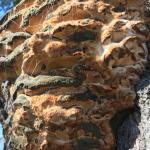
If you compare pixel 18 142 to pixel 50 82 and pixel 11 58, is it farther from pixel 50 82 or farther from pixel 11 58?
pixel 11 58

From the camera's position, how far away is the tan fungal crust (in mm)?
2400

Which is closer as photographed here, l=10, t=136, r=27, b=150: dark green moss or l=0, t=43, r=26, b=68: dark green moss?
l=10, t=136, r=27, b=150: dark green moss

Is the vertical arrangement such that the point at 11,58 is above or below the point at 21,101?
above

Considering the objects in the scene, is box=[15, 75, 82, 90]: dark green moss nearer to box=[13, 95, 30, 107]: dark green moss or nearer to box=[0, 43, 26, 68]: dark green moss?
box=[13, 95, 30, 107]: dark green moss

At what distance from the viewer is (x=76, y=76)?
2.47m

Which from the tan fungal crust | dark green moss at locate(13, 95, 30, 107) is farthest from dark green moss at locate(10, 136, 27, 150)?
dark green moss at locate(13, 95, 30, 107)

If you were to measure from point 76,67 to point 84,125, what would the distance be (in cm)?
26

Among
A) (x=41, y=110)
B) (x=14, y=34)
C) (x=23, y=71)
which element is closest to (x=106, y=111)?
(x=41, y=110)

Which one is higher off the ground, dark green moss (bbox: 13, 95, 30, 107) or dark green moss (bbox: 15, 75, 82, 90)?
dark green moss (bbox: 15, 75, 82, 90)

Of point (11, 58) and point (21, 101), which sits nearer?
point (21, 101)

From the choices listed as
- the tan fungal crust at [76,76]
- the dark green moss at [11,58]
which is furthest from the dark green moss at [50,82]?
the dark green moss at [11,58]

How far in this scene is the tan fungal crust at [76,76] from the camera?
7.88 ft

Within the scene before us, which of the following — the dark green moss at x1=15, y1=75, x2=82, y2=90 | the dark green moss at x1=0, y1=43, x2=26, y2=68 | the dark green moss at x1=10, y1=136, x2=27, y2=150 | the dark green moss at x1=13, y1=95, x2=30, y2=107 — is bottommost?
the dark green moss at x1=10, y1=136, x2=27, y2=150

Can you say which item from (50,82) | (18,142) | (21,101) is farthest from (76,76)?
(18,142)
